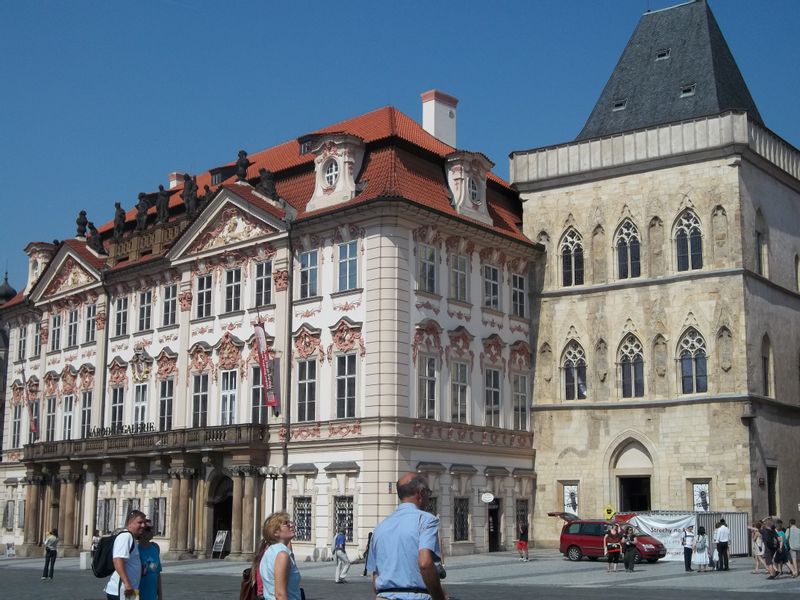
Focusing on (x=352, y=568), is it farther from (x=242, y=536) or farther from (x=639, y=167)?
(x=639, y=167)

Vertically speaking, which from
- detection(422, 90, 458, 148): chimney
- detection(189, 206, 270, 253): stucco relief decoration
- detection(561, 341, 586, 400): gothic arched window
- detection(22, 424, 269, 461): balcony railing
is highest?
detection(422, 90, 458, 148): chimney

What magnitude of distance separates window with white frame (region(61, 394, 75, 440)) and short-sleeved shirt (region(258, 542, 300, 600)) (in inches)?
1945

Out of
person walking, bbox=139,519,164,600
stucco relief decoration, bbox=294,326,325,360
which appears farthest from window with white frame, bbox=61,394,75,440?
person walking, bbox=139,519,164,600

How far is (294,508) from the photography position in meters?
43.1

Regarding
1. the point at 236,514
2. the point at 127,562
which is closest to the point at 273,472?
the point at 236,514

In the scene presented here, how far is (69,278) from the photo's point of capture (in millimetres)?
58875

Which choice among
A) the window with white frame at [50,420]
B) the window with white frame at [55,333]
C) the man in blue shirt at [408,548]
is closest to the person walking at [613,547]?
the man in blue shirt at [408,548]

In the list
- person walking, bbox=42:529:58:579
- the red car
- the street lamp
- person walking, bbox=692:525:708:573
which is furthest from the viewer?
the street lamp

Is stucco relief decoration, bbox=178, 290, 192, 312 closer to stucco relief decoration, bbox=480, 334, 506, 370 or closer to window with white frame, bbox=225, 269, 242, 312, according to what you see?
window with white frame, bbox=225, 269, 242, 312

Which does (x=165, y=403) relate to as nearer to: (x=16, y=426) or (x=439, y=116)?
(x=16, y=426)

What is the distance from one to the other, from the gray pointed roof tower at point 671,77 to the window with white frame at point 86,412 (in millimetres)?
26981

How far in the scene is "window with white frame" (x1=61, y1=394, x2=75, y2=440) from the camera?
188ft

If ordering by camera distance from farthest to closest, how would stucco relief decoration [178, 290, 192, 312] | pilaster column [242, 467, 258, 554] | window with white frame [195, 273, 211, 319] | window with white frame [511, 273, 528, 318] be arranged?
stucco relief decoration [178, 290, 192, 312], window with white frame [195, 273, 211, 319], window with white frame [511, 273, 528, 318], pilaster column [242, 467, 258, 554]

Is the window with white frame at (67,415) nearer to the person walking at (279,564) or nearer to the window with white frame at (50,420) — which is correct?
the window with white frame at (50,420)
